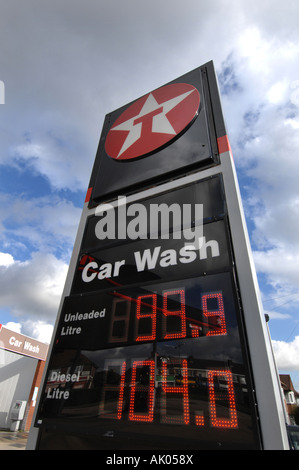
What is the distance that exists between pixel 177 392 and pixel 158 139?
3558 millimetres

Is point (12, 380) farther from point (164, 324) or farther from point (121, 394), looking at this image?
point (164, 324)

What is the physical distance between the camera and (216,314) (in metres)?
2.06

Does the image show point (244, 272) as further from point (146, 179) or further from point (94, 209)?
point (94, 209)

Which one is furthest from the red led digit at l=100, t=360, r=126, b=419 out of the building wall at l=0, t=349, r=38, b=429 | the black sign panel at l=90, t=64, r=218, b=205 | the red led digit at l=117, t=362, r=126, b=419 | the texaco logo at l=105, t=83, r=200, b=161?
the building wall at l=0, t=349, r=38, b=429

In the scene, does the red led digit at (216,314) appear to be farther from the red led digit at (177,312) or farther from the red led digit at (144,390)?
the red led digit at (144,390)

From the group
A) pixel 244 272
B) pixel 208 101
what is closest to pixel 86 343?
pixel 244 272

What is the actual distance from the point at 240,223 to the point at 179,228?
24.7 inches

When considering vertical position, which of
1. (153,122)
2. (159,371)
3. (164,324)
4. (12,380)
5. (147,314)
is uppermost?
(153,122)

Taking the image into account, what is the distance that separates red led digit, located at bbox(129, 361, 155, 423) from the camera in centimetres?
192

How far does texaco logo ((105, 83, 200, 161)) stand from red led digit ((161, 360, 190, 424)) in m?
3.20

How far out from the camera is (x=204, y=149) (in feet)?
11.5

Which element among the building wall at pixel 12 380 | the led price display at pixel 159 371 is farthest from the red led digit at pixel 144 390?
the building wall at pixel 12 380

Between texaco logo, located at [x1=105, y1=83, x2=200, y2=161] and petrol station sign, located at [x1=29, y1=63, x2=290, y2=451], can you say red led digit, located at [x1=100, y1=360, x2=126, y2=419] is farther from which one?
texaco logo, located at [x1=105, y1=83, x2=200, y2=161]

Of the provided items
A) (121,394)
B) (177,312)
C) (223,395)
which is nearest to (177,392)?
(223,395)
